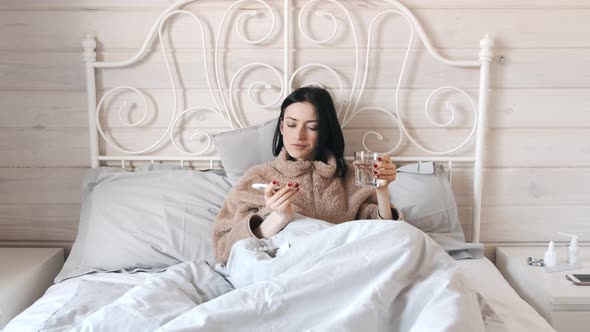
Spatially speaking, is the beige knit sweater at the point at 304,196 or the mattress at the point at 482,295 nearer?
the mattress at the point at 482,295

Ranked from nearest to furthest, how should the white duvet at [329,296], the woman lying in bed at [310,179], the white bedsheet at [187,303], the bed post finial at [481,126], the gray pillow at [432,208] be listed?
the white duvet at [329,296] → the white bedsheet at [187,303] → the woman lying in bed at [310,179] → the gray pillow at [432,208] → the bed post finial at [481,126]

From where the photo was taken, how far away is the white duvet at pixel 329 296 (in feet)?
3.67

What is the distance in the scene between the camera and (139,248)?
5.87 ft

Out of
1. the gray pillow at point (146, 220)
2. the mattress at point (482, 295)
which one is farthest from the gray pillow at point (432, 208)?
the gray pillow at point (146, 220)

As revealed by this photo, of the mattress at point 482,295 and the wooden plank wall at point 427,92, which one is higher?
the wooden plank wall at point 427,92

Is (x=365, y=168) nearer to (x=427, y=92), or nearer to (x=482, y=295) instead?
(x=482, y=295)

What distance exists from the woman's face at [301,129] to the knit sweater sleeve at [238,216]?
0.52 feet

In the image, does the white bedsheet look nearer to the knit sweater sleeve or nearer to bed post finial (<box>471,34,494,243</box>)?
the knit sweater sleeve

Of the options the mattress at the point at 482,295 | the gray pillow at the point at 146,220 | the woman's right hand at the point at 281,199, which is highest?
the woman's right hand at the point at 281,199

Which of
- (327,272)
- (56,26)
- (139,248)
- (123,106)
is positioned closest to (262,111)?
(123,106)

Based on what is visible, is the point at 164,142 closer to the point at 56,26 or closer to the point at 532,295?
the point at 56,26

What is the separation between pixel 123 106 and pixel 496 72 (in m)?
1.44

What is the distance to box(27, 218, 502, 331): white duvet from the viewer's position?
1117mm

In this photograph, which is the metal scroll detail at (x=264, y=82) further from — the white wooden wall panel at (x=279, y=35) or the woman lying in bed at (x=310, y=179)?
the woman lying in bed at (x=310, y=179)
